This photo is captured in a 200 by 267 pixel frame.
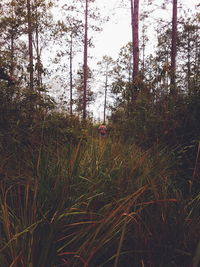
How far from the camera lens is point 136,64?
30.2 ft

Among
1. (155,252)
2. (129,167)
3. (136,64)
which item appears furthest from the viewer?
(136,64)

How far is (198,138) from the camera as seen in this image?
2869mm

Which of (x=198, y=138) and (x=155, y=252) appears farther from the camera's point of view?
(x=198, y=138)

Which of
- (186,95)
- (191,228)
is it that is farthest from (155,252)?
(186,95)

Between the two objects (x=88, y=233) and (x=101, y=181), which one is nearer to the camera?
(x=88, y=233)

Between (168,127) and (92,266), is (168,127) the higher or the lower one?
→ the higher one

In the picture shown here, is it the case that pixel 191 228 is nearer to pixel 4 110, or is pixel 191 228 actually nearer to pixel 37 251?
pixel 37 251

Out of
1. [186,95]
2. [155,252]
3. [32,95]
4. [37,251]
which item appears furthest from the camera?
[32,95]

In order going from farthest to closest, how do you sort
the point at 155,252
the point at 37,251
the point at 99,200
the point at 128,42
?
the point at 128,42 < the point at 99,200 < the point at 155,252 < the point at 37,251

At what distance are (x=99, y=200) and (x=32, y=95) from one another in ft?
10.7

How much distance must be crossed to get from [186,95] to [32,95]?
128 inches

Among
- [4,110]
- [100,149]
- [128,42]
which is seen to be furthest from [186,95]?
[128,42]

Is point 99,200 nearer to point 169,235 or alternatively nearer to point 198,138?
point 169,235

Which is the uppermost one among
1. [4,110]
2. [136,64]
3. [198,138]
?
[136,64]
